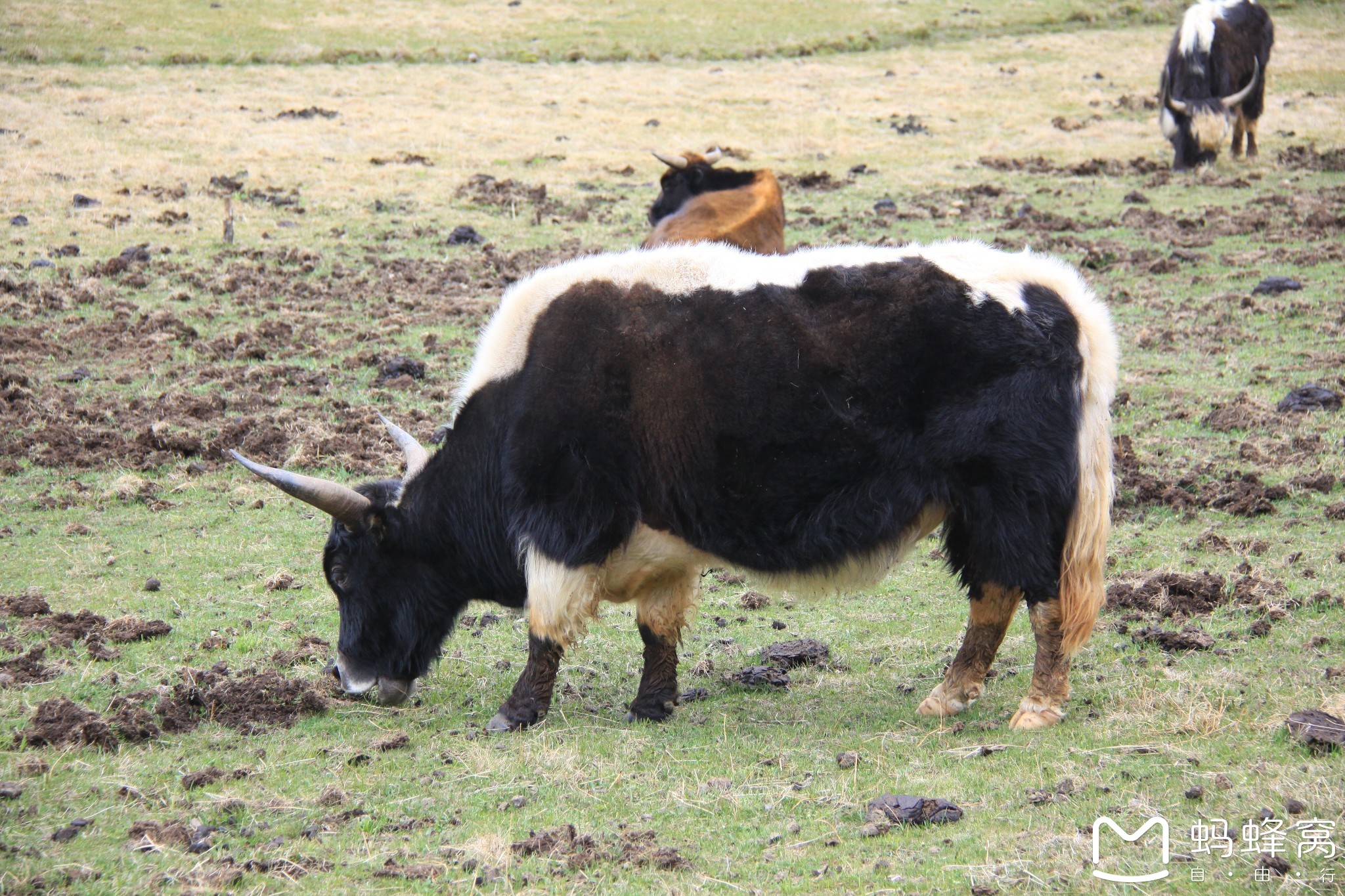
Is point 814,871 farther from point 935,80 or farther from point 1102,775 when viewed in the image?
point 935,80

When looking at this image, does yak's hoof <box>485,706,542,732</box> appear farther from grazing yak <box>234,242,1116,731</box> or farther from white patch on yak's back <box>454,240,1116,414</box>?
white patch on yak's back <box>454,240,1116,414</box>

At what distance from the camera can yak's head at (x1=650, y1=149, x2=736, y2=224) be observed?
12594mm

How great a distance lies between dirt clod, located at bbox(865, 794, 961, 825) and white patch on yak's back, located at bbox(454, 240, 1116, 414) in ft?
6.27

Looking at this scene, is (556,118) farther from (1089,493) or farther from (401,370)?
(1089,493)

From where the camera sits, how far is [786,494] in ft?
16.9

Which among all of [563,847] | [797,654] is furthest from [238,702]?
[797,654]

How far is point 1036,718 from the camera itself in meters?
4.99

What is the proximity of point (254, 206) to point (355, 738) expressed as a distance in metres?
11.6

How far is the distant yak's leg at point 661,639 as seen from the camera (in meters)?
5.52

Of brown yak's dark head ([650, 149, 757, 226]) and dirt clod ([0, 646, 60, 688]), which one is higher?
brown yak's dark head ([650, 149, 757, 226])

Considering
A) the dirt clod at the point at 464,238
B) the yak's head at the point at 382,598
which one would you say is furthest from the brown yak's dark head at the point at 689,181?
the yak's head at the point at 382,598

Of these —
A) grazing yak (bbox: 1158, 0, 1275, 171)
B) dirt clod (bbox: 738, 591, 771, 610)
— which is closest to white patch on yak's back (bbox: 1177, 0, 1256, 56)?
grazing yak (bbox: 1158, 0, 1275, 171)

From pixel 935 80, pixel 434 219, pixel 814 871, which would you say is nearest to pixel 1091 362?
pixel 814 871

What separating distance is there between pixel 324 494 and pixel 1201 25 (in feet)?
56.9
